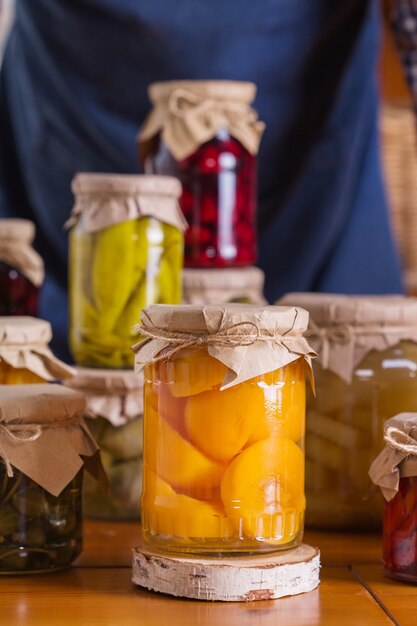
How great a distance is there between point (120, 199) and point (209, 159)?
0.21 meters

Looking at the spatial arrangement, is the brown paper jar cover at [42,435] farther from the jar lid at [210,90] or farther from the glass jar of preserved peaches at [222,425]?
the jar lid at [210,90]

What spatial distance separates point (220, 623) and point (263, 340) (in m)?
0.21

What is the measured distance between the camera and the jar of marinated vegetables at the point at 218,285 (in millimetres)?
1391

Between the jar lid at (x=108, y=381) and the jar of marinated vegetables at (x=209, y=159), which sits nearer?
the jar lid at (x=108, y=381)

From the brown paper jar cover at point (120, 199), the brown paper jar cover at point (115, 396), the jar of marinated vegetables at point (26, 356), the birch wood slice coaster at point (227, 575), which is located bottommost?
the birch wood slice coaster at point (227, 575)

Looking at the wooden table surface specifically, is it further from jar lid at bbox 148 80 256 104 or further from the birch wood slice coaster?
jar lid at bbox 148 80 256 104

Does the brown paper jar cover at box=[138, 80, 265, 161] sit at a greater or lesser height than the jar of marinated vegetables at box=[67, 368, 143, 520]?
greater

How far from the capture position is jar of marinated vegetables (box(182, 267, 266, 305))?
4.56ft

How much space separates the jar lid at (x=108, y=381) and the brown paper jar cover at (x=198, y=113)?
0.30m

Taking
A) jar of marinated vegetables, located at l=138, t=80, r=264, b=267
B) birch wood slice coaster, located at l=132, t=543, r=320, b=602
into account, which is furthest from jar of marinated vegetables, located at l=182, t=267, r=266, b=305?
birch wood slice coaster, located at l=132, t=543, r=320, b=602

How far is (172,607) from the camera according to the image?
916 mm

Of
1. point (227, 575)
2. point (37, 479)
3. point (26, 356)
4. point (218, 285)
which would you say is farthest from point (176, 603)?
point (218, 285)

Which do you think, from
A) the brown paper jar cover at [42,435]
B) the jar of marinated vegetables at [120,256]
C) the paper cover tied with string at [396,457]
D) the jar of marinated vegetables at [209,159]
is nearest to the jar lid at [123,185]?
the jar of marinated vegetables at [120,256]

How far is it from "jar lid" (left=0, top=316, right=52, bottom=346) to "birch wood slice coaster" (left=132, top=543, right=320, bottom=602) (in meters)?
0.27
